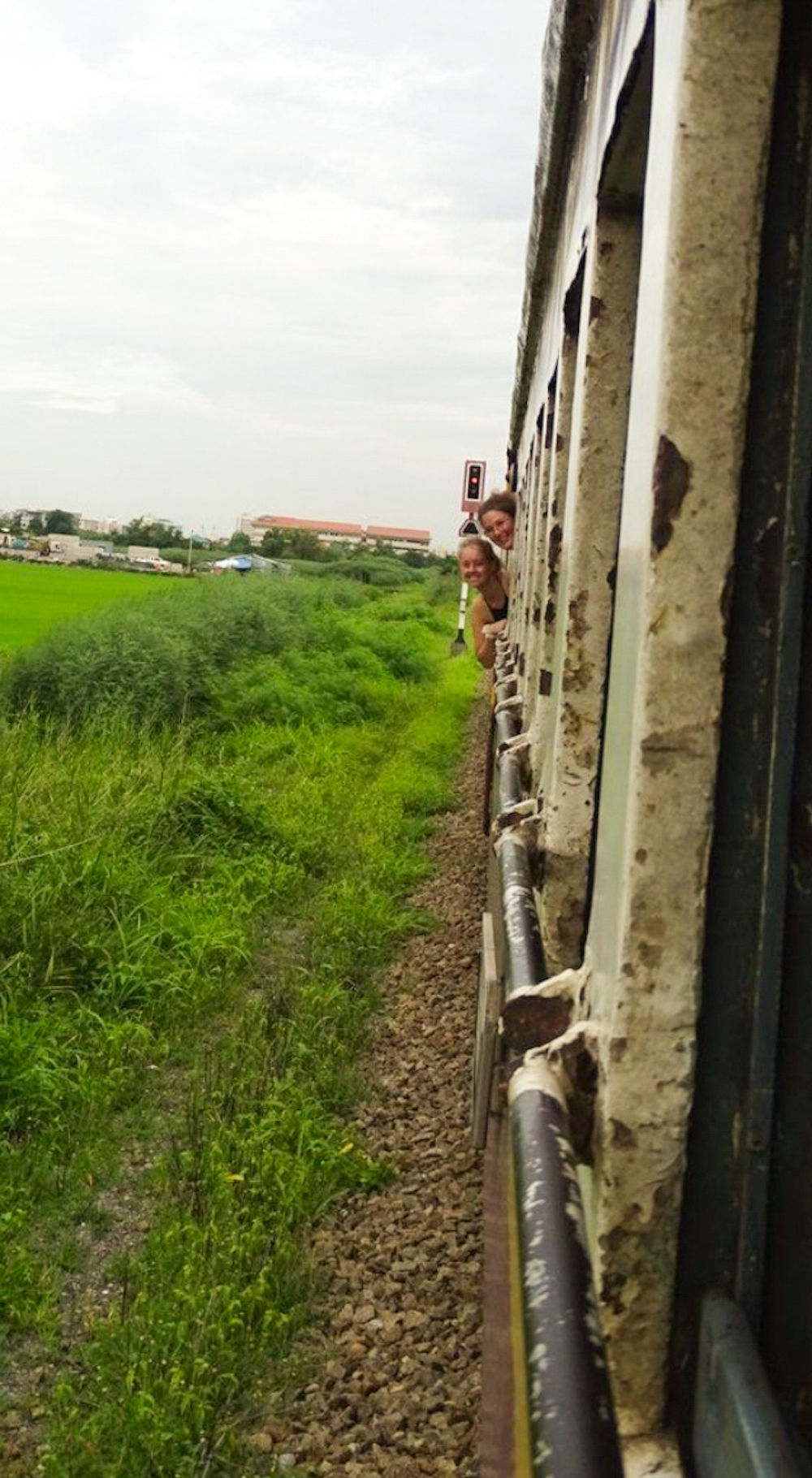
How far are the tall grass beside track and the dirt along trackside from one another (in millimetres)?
124

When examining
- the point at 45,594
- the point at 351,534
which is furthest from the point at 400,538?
the point at 45,594

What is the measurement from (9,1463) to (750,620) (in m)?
2.94

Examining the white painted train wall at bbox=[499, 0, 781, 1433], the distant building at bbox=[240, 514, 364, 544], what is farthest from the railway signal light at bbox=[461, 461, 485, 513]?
the distant building at bbox=[240, 514, 364, 544]

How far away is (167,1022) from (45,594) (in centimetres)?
2526

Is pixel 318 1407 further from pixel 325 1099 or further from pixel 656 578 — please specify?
pixel 656 578

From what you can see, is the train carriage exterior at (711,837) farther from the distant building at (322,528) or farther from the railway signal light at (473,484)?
the distant building at (322,528)

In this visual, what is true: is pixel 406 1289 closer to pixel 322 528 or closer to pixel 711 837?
pixel 711 837

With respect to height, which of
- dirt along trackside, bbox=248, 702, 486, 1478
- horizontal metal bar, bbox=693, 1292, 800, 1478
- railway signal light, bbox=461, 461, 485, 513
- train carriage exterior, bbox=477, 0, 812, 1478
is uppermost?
railway signal light, bbox=461, 461, 485, 513

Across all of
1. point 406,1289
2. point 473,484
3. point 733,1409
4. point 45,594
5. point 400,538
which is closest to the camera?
point 733,1409

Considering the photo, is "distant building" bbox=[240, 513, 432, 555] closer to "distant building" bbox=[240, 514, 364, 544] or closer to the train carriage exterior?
"distant building" bbox=[240, 514, 364, 544]

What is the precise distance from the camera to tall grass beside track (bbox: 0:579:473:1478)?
3.34 m

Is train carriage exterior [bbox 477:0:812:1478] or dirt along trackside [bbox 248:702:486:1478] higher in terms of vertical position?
train carriage exterior [bbox 477:0:812:1478]

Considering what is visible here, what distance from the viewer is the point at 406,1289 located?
380 centimetres

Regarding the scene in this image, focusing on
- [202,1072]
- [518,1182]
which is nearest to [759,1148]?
[518,1182]
